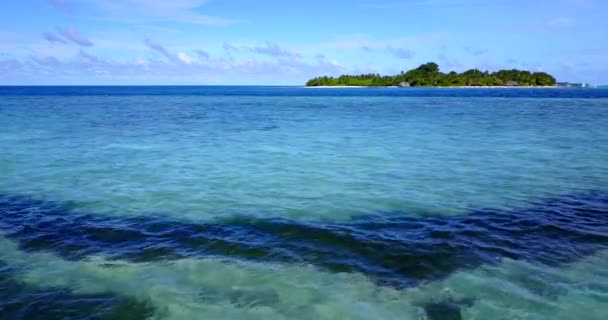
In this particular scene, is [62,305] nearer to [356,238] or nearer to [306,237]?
[306,237]

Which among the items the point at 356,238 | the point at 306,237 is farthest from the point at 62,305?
the point at 356,238

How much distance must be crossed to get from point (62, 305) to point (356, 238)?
5738mm

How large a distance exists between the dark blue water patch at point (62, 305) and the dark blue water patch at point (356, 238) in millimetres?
1574

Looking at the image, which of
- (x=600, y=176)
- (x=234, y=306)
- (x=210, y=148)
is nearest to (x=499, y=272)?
(x=234, y=306)

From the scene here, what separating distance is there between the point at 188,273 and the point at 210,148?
57.2ft

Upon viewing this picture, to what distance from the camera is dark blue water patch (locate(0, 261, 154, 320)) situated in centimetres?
724

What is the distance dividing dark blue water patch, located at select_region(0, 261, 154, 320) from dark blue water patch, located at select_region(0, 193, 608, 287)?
5.17 ft

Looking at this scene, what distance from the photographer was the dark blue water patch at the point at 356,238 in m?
9.30

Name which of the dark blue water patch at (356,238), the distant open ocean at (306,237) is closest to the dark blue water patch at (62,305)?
the distant open ocean at (306,237)

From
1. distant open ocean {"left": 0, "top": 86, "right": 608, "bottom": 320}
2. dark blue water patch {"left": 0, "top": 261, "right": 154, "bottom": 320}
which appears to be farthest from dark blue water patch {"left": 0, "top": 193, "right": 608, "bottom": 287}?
dark blue water patch {"left": 0, "top": 261, "right": 154, "bottom": 320}

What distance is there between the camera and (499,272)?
870 centimetres

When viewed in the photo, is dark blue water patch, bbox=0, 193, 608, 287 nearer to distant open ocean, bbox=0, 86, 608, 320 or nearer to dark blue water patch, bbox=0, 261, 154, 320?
distant open ocean, bbox=0, 86, 608, 320

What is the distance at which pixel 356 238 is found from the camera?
10.5 metres

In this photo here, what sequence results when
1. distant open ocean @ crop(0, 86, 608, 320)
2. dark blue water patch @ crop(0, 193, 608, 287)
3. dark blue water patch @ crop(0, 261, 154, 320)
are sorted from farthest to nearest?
1. dark blue water patch @ crop(0, 193, 608, 287)
2. distant open ocean @ crop(0, 86, 608, 320)
3. dark blue water patch @ crop(0, 261, 154, 320)
